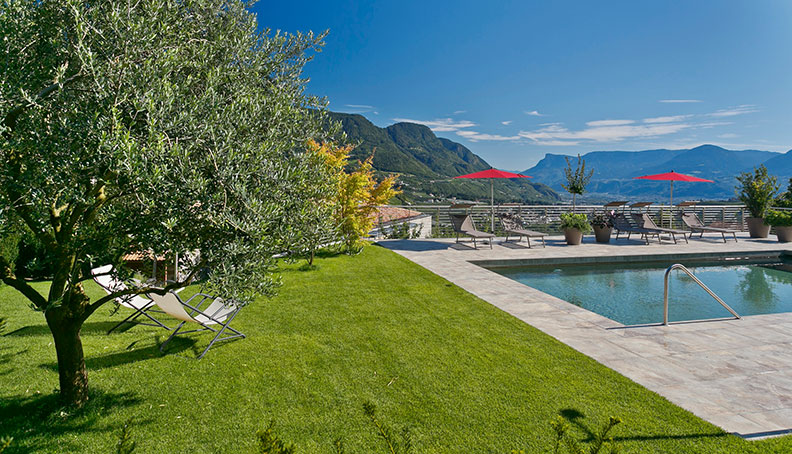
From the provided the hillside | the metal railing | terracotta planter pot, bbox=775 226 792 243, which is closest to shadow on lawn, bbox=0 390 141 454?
the metal railing

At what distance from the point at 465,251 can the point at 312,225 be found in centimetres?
894

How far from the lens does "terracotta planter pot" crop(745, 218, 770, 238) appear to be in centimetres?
1479

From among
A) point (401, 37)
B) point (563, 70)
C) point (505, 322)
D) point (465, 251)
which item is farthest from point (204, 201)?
point (563, 70)

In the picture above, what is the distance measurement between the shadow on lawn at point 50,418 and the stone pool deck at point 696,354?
4.54 metres

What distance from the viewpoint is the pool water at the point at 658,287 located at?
697 centimetres

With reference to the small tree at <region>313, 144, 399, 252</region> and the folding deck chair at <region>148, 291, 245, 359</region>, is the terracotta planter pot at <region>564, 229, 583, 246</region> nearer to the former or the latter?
the small tree at <region>313, 144, 399, 252</region>

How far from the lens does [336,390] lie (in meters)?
3.66

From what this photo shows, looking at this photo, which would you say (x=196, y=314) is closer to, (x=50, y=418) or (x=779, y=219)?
(x=50, y=418)

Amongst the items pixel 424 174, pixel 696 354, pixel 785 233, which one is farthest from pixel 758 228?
pixel 424 174

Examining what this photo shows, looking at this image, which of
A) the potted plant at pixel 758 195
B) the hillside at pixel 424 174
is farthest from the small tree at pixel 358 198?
the hillside at pixel 424 174

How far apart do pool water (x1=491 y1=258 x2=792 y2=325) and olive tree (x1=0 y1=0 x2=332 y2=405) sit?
5.90 meters

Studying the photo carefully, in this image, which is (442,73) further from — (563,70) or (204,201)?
(204,201)

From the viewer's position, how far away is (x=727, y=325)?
5.48 meters

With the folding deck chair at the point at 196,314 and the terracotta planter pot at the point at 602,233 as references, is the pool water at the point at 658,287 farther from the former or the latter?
the folding deck chair at the point at 196,314
